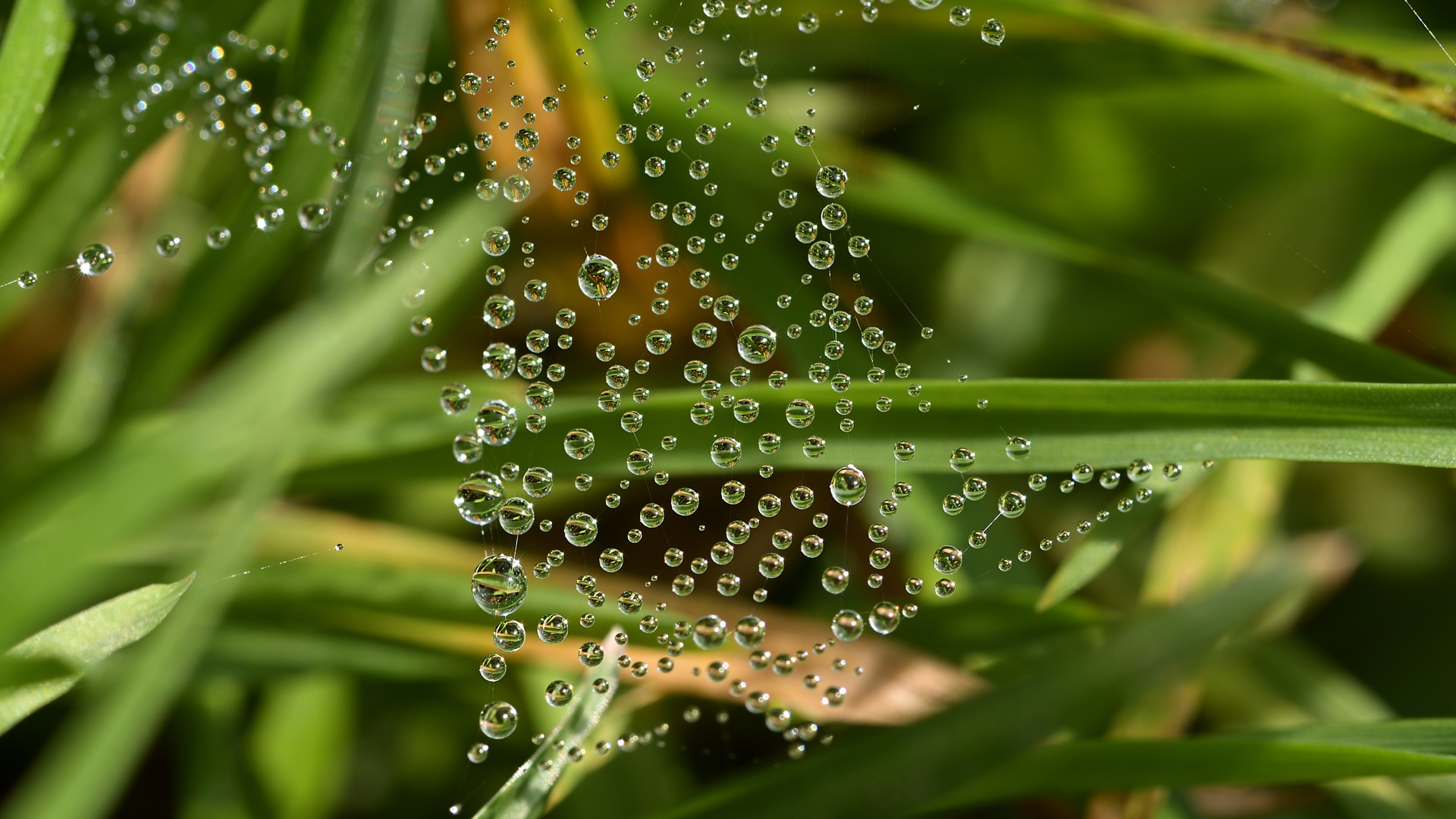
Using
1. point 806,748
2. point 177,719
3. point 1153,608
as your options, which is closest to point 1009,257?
point 1153,608

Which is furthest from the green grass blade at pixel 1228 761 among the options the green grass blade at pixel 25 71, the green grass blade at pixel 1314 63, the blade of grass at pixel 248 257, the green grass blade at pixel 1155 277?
the green grass blade at pixel 25 71

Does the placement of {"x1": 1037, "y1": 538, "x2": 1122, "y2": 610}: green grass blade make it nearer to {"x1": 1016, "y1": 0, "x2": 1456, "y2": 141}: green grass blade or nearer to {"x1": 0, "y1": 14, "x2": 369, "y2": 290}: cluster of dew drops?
{"x1": 1016, "y1": 0, "x2": 1456, "y2": 141}: green grass blade

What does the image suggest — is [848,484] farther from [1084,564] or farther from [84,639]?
[84,639]

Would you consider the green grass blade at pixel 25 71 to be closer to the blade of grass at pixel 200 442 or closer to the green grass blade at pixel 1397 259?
the blade of grass at pixel 200 442

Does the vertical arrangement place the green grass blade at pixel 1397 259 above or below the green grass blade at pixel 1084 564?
above

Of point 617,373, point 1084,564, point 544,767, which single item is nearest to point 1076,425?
point 1084,564

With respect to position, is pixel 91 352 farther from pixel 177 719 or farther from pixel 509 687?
pixel 509 687

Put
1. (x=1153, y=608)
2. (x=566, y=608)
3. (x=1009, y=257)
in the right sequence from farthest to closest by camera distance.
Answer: (x=1009, y=257) < (x=1153, y=608) < (x=566, y=608)
